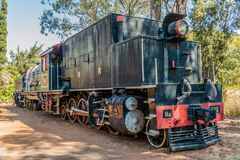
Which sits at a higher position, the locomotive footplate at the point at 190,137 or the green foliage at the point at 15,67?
the green foliage at the point at 15,67

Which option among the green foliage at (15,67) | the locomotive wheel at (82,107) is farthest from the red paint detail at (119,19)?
the green foliage at (15,67)

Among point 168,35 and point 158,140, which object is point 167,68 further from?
point 158,140

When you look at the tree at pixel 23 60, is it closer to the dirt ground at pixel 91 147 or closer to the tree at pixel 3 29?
the tree at pixel 3 29

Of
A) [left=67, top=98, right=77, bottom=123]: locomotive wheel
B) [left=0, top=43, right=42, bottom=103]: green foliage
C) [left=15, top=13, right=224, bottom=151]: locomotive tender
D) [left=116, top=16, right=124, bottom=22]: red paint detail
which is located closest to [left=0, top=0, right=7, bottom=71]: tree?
[left=0, top=43, right=42, bottom=103]: green foliage

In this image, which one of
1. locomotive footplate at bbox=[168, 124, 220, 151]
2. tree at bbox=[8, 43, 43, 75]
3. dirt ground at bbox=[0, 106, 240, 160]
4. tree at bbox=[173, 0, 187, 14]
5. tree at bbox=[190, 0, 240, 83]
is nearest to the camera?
dirt ground at bbox=[0, 106, 240, 160]

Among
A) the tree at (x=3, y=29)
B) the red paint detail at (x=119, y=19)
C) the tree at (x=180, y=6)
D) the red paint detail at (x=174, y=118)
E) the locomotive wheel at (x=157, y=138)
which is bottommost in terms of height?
the locomotive wheel at (x=157, y=138)

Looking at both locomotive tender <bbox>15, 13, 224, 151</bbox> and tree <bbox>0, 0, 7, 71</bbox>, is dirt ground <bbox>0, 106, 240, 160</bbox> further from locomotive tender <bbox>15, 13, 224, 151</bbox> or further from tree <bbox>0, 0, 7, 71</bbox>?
tree <bbox>0, 0, 7, 71</bbox>

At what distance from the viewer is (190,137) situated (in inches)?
241

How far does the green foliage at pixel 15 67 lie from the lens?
29484 mm

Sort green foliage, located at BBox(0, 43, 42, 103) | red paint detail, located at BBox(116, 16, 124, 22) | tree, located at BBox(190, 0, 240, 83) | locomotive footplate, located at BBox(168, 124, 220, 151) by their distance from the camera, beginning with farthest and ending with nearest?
green foliage, located at BBox(0, 43, 42, 103) < tree, located at BBox(190, 0, 240, 83) < red paint detail, located at BBox(116, 16, 124, 22) < locomotive footplate, located at BBox(168, 124, 220, 151)

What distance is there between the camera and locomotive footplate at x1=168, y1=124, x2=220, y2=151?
5.84 m

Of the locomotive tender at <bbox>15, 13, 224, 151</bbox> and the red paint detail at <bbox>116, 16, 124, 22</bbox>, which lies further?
the red paint detail at <bbox>116, 16, 124, 22</bbox>

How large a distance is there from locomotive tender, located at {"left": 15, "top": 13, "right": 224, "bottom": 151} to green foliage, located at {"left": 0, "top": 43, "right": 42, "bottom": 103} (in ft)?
73.9

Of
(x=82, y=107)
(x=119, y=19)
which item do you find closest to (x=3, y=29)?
(x=82, y=107)
